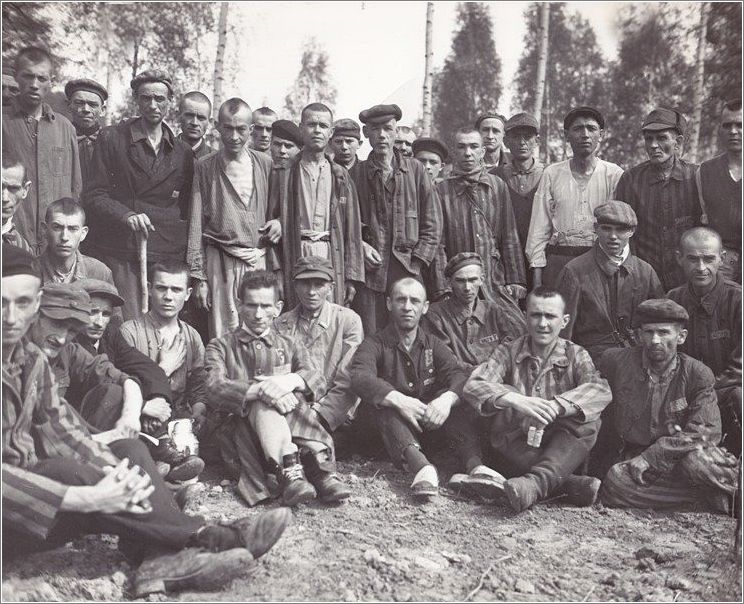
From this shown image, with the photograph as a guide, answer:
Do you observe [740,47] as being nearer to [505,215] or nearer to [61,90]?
[505,215]

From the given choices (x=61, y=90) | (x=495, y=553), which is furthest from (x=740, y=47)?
(x=61, y=90)

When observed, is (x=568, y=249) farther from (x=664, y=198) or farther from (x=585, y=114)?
(x=585, y=114)

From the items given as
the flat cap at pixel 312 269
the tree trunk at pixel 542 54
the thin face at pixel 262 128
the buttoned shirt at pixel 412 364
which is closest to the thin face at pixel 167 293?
the flat cap at pixel 312 269

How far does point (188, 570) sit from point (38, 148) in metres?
3.74

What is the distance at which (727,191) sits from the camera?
Answer: 6461 mm

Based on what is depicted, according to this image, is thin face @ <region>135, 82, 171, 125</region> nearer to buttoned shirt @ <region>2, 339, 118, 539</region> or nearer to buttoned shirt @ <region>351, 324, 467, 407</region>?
buttoned shirt @ <region>351, 324, 467, 407</region>

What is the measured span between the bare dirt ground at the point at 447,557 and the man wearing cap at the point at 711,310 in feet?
3.67

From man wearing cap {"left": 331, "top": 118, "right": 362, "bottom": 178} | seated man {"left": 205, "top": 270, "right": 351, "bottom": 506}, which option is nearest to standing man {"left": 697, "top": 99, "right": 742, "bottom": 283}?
man wearing cap {"left": 331, "top": 118, "right": 362, "bottom": 178}

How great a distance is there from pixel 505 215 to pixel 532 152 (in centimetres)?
102


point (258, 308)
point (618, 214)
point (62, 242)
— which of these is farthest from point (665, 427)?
point (62, 242)

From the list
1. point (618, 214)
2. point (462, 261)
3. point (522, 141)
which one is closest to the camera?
point (618, 214)

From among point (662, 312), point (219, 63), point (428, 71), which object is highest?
point (428, 71)

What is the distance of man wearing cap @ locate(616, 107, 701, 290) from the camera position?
667cm

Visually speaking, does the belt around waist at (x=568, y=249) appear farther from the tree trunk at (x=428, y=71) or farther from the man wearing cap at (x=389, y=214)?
the tree trunk at (x=428, y=71)
